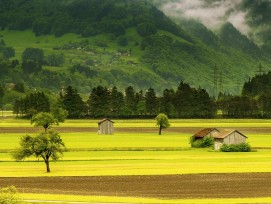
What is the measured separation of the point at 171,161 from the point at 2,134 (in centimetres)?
6509

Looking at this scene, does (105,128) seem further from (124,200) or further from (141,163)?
(124,200)

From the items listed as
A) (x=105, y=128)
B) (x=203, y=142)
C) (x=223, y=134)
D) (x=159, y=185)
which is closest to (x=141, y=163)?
(x=159, y=185)

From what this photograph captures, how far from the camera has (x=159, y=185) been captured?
6656 centimetres

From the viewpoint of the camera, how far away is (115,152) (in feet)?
343

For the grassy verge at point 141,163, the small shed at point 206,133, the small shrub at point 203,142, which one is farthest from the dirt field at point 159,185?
the small shed at point 206,133

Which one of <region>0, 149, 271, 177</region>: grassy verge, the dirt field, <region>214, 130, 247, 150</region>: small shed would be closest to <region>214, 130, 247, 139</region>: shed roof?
<region>214, 130, 247, 150</region>: small shed

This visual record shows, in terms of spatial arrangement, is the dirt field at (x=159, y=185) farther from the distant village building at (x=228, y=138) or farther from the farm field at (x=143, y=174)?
the distant village building at (x=228, y=138)

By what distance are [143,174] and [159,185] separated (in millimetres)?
8541

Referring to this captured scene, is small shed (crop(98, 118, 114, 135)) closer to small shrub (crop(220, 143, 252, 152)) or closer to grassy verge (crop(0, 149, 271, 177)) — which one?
grassy verge (crop(0, 149, 271, 177))

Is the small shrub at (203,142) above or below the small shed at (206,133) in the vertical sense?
below

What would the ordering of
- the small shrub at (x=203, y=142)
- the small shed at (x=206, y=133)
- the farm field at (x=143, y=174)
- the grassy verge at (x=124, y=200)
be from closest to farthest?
the grassy verge at (x=124, y=200) < the farm field at (x=143, y=174) < the small shrub at (x=203, y=142) < the small shed at (x=206, y=133)

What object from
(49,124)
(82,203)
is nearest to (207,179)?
(82,203)

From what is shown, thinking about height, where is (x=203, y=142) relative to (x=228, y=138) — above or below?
below

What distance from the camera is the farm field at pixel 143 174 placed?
60.2m
